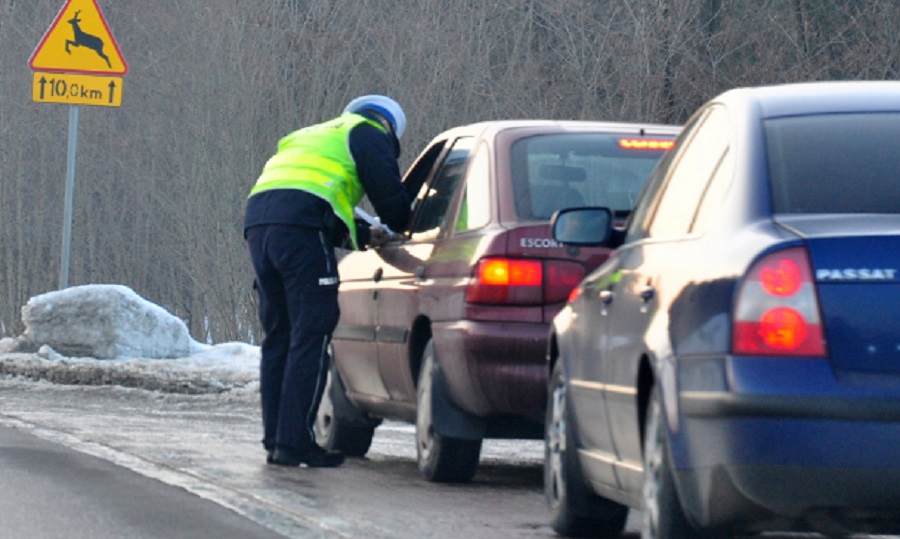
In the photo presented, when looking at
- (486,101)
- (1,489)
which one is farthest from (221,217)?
(1,489)

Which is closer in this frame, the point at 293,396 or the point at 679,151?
the point at 679,151

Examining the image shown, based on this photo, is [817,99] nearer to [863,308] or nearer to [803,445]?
[863,308]

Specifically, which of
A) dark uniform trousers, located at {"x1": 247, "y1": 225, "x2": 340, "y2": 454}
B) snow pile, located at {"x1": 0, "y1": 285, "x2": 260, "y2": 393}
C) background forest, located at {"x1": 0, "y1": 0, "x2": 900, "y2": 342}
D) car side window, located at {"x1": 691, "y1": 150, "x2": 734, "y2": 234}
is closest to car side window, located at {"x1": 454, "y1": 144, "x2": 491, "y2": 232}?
dark uniform trousers, located at {"x1": 247, "y1": 225, "x2": 340, "y2": 454}

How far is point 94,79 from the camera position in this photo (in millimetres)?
17656

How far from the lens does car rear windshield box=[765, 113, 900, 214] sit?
17.7 feet

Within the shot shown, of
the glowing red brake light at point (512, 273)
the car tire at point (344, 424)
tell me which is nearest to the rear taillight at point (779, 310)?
the glowing red brake light at point (512, 273)

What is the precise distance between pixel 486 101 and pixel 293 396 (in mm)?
12965

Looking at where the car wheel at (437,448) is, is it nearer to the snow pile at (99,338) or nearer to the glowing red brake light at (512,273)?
the glowing red brake light at (512,273)

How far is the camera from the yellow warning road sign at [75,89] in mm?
17516

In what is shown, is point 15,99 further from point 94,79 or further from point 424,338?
point 424,338

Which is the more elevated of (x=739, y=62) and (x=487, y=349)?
(x=739, y=62)

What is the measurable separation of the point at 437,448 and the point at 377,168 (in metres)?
1.42

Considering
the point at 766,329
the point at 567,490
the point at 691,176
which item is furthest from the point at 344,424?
the point at 766,329

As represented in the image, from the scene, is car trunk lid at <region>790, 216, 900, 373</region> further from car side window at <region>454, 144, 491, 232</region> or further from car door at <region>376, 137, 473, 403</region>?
Result: car door at <region>376, 137, 473, 403</region>
